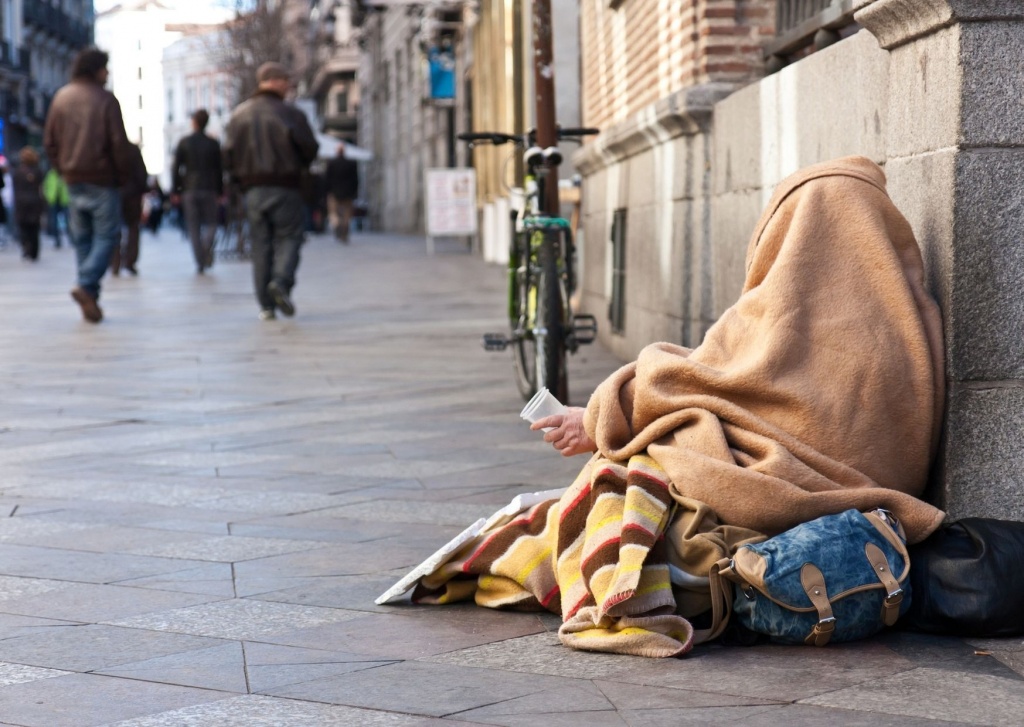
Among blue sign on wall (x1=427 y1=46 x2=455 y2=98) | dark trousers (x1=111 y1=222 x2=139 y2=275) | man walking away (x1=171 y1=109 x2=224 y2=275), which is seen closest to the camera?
dark trousers (x1=111 y1=222 x2=139 y2=275)

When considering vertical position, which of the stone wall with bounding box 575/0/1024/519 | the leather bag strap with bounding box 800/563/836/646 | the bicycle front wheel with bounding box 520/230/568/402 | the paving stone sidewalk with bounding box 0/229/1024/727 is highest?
the stone wall with bounding box 575/0/1024/519

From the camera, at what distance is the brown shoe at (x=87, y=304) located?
1290cm

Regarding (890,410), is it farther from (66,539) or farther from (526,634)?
(66,539)

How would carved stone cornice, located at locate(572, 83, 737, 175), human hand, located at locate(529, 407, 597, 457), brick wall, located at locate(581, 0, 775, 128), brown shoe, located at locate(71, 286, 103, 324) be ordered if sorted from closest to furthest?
1. human hand, located at locate(529, 407, 597, 457)
2. carved stone cornice, located at locate(572, 83, 737, 175)
3. brick wall, located at locate(581, 0, 775, 128)
4. brown shoe, located at locate(71, 286, 103, 324)

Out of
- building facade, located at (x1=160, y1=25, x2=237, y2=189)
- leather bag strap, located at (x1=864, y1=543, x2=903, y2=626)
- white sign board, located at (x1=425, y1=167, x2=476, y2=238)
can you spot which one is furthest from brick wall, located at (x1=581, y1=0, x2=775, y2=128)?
building facade, located at (x1=160, y1=25, x2=237, y2=189)

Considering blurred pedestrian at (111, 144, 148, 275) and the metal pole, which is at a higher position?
the metal pole

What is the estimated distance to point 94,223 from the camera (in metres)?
12.9

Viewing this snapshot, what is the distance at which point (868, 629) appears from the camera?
3.45 m

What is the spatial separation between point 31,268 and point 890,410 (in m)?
22.2

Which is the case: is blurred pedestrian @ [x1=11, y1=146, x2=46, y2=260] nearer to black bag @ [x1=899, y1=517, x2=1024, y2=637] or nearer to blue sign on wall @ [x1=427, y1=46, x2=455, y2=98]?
blue sign on wall @ [x1=427, y1=46, x2=455, y2=98]

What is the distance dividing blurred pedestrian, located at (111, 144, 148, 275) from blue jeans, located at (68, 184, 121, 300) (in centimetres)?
22

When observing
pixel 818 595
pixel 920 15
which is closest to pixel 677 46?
pixel 920 15

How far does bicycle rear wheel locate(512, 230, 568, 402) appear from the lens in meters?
7.03

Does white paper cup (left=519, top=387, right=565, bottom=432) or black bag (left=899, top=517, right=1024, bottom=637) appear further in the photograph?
white paper cup (left=519, top=387, right=565, bottom=432)
